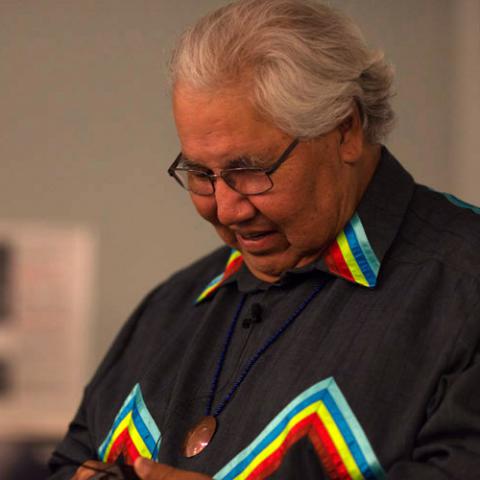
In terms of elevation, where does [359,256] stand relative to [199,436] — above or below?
above

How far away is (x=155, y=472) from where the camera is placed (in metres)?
1.61

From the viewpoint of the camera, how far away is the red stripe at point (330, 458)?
1.61m

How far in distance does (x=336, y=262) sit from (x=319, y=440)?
334mm

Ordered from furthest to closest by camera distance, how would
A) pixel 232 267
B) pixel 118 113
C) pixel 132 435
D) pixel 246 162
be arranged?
pixel 118 113, pixel 232 267, pixel 132 435, pixel 246 162

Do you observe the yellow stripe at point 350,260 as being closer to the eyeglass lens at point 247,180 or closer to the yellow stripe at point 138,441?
the eyeglass lens at point 247,180

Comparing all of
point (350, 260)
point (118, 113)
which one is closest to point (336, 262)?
point (350, 260)

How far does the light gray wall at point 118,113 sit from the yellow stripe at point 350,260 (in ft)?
6.22

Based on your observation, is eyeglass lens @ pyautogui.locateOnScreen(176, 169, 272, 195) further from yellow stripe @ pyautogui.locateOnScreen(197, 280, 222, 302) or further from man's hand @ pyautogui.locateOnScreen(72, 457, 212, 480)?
man's hand @ pyautogui.locateOnScreen(72, 457, 212, 480)

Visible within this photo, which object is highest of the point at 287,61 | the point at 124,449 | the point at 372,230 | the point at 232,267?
the point at 287,61

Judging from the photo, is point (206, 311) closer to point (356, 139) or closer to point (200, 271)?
point (200, 271)

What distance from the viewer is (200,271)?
2.23 metres

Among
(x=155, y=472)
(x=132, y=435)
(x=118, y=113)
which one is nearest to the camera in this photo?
(x=155, y=472)

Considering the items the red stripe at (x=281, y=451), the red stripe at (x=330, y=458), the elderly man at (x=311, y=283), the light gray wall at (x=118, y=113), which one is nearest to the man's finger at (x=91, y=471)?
the elderly man at (x=311, y=283)

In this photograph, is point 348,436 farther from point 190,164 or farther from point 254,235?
point 190,164
